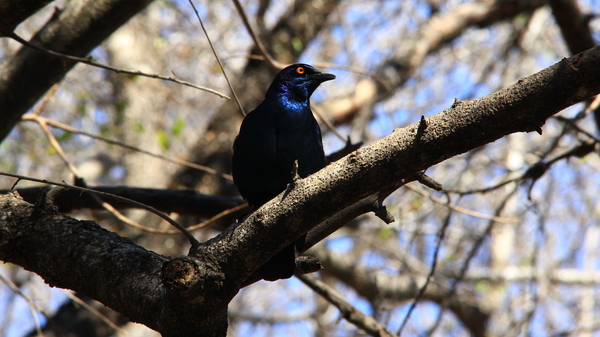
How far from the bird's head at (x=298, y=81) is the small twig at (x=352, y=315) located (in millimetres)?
1261

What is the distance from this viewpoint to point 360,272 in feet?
19.6

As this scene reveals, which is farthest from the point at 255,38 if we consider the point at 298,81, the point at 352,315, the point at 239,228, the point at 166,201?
the point at 352,315

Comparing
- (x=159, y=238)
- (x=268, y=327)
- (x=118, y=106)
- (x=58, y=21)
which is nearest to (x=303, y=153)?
(x=58, y=21)

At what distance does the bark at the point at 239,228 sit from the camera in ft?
5.34

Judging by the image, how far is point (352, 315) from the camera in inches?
131

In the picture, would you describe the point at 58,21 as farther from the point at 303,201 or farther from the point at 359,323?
the point at 359,323

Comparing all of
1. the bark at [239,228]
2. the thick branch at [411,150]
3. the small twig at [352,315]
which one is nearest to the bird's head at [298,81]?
the small twig at [352,315]

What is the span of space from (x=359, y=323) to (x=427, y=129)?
1.92 meters

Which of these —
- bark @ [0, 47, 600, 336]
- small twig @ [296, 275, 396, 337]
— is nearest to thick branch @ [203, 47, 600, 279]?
bark @ [0, 47, 600, 336]

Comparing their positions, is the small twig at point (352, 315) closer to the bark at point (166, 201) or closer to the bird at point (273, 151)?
the bird at point (273, 151)

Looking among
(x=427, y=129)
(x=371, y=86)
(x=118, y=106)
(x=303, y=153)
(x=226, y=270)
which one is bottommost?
(x=226, y=270)

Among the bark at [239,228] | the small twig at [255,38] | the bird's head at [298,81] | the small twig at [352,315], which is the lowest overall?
the bark at [239,228]

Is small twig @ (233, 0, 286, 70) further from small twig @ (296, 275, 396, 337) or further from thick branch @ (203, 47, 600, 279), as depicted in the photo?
thick branch @ (203, 47, 600, 279)

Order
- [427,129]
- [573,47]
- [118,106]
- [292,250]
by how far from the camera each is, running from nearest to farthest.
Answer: [427,129] < [292,250] < [573,47] < [118,106]
